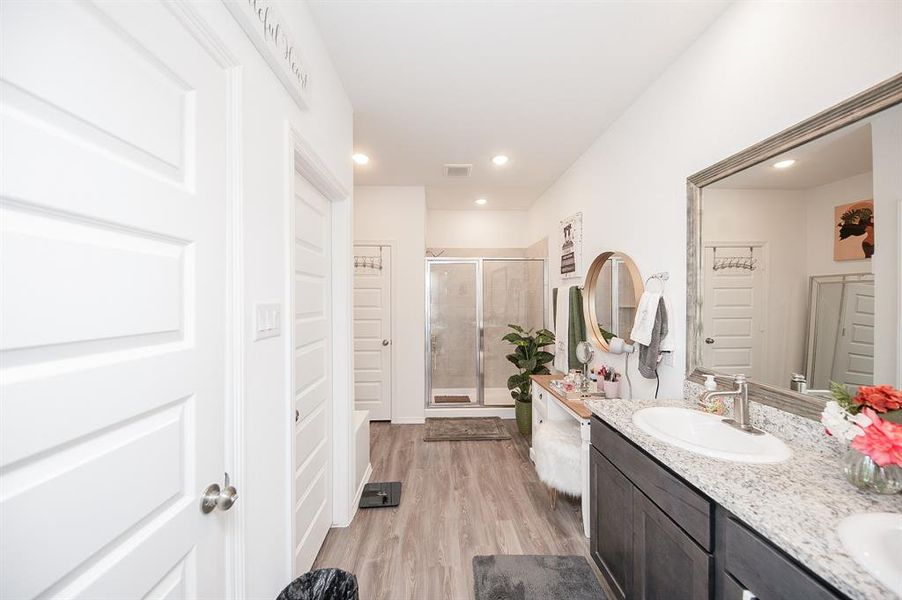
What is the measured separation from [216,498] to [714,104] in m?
2.36

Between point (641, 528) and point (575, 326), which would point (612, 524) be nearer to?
point (641, 528)

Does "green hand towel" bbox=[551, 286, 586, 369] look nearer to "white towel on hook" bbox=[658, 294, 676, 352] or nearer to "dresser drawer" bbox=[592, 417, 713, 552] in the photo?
"white towel on hook" bbox=[658, 294, 676, 352]

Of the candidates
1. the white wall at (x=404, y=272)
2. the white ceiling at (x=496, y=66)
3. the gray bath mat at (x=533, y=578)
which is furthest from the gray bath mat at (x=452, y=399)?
the white ceiling at (x=496, y=66)

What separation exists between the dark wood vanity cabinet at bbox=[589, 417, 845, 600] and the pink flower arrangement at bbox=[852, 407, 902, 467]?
350mm

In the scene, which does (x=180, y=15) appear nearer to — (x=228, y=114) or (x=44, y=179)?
(x=228, y=114)

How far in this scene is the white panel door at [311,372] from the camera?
1601mm

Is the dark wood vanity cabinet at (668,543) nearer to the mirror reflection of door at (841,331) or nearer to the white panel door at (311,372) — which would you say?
the mirror reflection of door at (841,331)

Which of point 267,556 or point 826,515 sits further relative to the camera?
point 267,556

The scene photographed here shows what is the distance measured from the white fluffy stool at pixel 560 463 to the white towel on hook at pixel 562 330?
110 centimetres

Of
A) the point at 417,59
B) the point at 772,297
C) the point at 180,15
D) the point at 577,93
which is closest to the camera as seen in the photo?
the point at 180,15

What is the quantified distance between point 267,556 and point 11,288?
1166mm

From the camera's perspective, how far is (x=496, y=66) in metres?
1.88

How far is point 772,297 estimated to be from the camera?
4.55ft

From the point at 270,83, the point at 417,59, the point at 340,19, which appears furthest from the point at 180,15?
the point at 417,59
